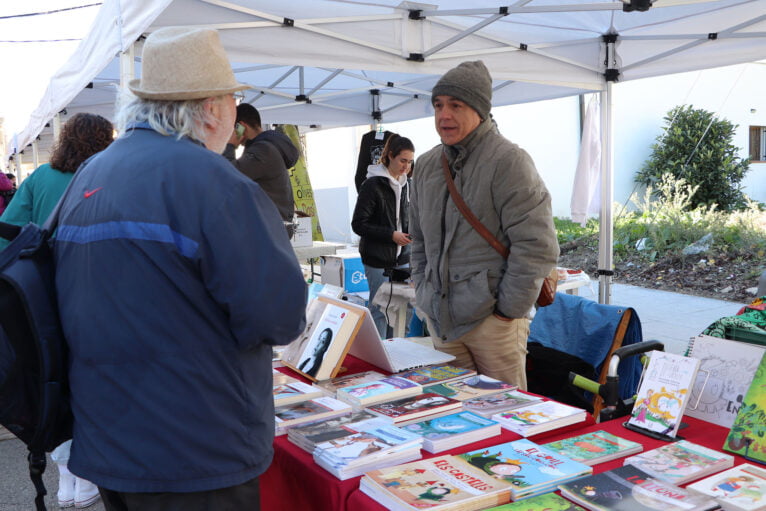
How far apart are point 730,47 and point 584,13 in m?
0.98

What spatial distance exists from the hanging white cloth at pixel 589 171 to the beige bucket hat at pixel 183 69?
4056mm

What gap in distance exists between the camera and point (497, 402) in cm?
177

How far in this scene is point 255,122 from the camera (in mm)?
3471

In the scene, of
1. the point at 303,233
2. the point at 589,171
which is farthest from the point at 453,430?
the point at 303,233

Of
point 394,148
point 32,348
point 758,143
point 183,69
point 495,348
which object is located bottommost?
point 495,348

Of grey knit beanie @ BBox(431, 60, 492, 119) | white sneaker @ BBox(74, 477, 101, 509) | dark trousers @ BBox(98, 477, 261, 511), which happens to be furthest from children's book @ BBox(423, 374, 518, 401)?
white sneaker @ BBox(74, 477, 101, 509)

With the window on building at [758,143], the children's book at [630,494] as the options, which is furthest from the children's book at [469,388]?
the window on building at [758,143]

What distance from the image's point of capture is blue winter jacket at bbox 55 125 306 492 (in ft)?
3.66

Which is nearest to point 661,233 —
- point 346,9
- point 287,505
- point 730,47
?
point 730,47

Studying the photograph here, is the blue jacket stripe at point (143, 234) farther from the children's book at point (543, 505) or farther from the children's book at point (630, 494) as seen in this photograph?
the children's book at point (630, 494)

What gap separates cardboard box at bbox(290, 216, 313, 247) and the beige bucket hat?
439 centimetres

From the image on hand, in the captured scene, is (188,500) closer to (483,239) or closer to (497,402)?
(497,402)

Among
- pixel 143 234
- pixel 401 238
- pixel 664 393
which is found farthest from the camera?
pixel 401 238

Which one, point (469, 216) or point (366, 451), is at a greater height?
point (469, 216)
